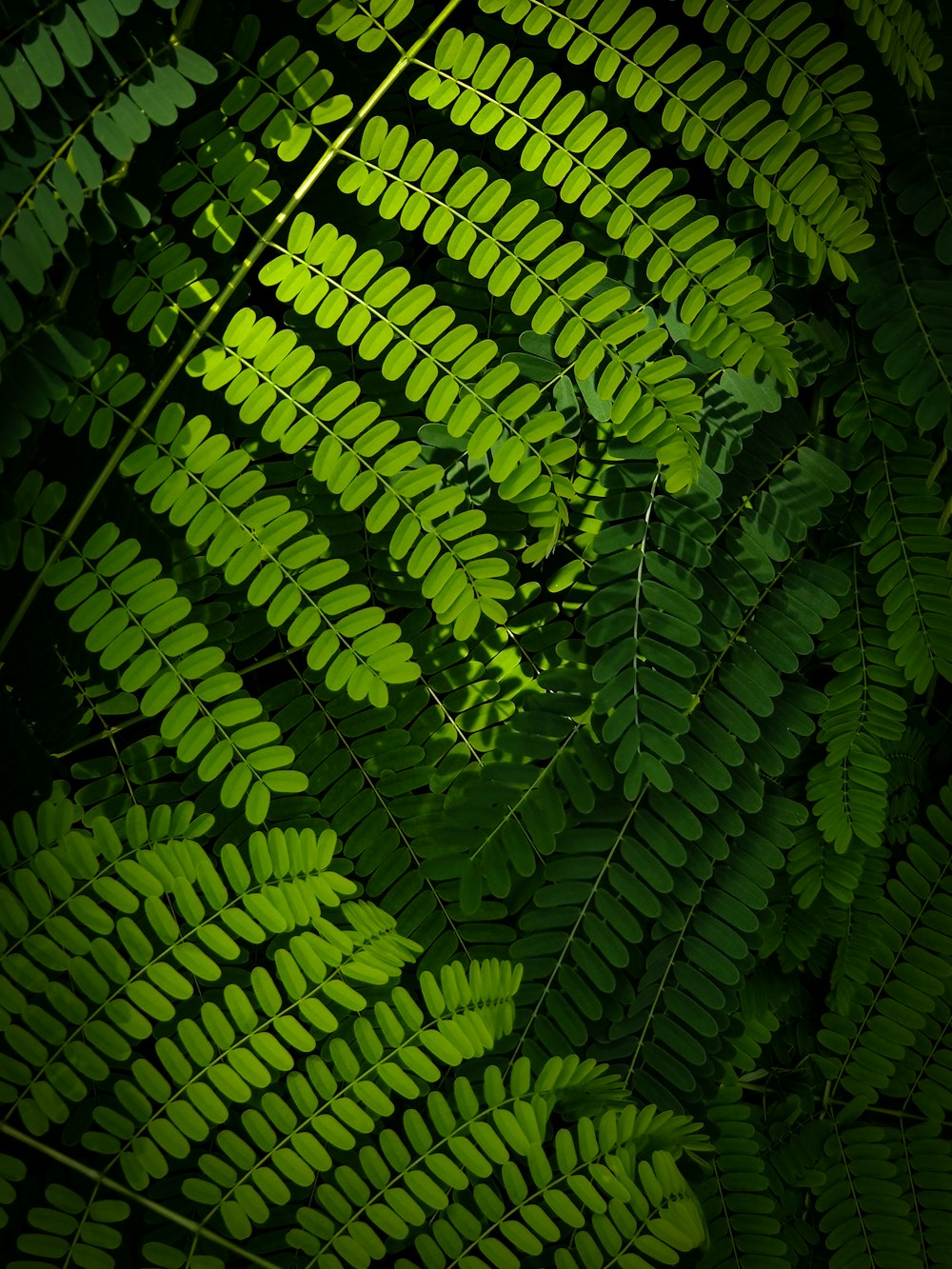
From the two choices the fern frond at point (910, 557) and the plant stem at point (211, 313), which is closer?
the plant stem at point (211, 313)

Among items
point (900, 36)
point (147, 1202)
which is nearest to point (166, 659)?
point (147, 1202)

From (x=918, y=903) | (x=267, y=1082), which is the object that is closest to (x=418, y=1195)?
(x=267, y=1082)

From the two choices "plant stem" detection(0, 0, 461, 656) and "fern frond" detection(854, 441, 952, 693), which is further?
"fern frond" detection(854, 441, 952, 693)

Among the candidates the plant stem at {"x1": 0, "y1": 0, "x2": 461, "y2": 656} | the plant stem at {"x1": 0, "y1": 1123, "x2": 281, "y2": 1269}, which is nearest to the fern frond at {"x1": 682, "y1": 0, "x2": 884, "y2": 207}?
the plant stem at {"x1": 0, "y1": 0, "x2": 461, "y2": 656}

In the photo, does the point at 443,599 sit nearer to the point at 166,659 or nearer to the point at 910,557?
the point at 166,659

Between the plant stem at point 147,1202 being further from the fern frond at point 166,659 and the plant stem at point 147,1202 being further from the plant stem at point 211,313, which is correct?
the plant stem at point 211,313

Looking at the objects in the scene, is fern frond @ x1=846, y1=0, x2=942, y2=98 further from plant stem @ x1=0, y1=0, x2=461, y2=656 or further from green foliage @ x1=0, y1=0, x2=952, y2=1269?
plant stem @ x1=0, y1=0, x2=461, y2=656

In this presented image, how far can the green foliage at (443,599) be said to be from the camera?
1.44m

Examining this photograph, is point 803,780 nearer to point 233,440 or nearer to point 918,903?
point 918,903

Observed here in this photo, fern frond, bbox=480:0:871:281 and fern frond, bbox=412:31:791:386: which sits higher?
fern frond, bbox=480:0:871:281

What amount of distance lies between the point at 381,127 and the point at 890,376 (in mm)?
981

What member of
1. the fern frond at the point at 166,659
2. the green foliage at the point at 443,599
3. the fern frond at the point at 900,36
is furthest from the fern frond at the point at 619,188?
the fern frond at the point at 166,659

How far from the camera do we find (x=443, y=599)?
4.93ft

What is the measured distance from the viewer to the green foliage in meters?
1.44
